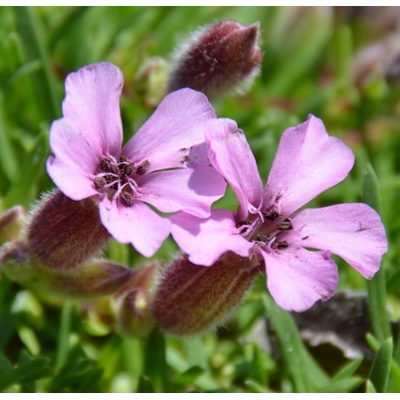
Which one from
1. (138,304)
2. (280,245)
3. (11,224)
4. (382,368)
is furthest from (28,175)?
(382,368)

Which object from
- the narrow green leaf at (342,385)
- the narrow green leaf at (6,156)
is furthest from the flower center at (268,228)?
the narrow green leaf at (6,156)

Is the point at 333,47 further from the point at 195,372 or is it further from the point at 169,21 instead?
the point at 195,372

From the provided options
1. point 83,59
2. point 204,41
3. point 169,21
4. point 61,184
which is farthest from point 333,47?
point 61,184

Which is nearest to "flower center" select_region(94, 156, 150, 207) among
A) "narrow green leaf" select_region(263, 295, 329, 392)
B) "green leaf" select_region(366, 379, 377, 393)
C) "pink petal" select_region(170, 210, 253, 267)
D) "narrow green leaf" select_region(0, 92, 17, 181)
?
"pink petal" select_region(170, 210, 253, 267)

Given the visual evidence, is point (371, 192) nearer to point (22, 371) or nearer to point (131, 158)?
point (131, 158)

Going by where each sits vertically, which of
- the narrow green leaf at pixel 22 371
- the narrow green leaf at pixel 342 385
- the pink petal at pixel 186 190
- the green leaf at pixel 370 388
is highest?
the pink petal at pixel 186 190

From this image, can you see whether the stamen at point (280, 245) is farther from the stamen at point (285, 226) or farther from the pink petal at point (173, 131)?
the pink petal at point (173, 131)
